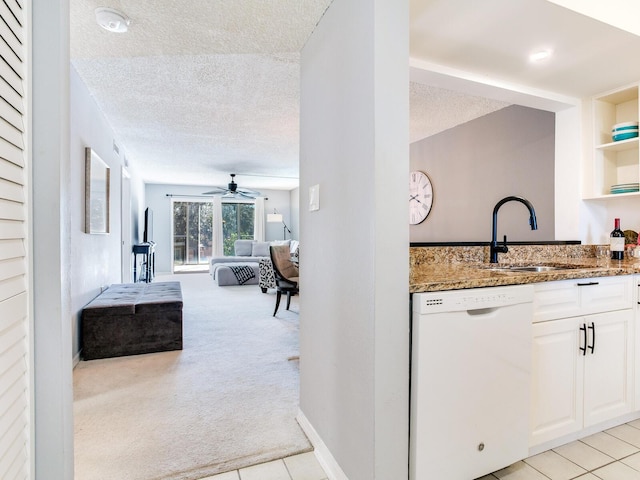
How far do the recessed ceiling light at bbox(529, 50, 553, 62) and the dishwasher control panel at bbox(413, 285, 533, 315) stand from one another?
1.45m

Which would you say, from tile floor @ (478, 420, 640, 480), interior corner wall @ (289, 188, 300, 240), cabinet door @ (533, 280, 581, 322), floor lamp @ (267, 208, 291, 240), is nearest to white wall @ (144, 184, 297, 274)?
floor lamp @ (267, 208, 291, 240)

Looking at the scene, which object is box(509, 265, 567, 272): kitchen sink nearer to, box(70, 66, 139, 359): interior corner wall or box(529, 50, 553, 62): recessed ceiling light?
box(529, 50, 553, 62): recessed ceiling light

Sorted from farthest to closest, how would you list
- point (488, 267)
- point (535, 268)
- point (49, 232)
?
1. point (535, 268)
2. point (488, 267)
3. point (49, 232)

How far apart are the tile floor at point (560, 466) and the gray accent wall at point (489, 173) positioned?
1.75 m

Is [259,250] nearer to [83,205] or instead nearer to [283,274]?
[283,274]

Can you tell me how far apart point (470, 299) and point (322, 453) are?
3.29 feet

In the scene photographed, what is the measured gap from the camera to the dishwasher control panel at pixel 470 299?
4.25 ft

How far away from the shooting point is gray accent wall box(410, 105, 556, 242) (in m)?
3.12

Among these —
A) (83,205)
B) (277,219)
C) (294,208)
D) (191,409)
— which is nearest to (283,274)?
(83,205)

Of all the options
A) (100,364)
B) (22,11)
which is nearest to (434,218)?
(100,364)

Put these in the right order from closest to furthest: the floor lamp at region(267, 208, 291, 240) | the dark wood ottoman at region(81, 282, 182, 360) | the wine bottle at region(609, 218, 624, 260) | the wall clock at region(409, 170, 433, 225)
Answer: the wine bottle at region(609, 218, 624, 260) → the dark wood ottoman at region(81, 282, 182, 360) → the wall clock at region(409, 170, 433, 225) → the floor lamp at region(267, 208, 291, 240)

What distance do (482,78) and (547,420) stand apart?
206 cm

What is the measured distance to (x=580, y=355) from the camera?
1.74 m

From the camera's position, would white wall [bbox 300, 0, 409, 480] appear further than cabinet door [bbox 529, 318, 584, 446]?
No
